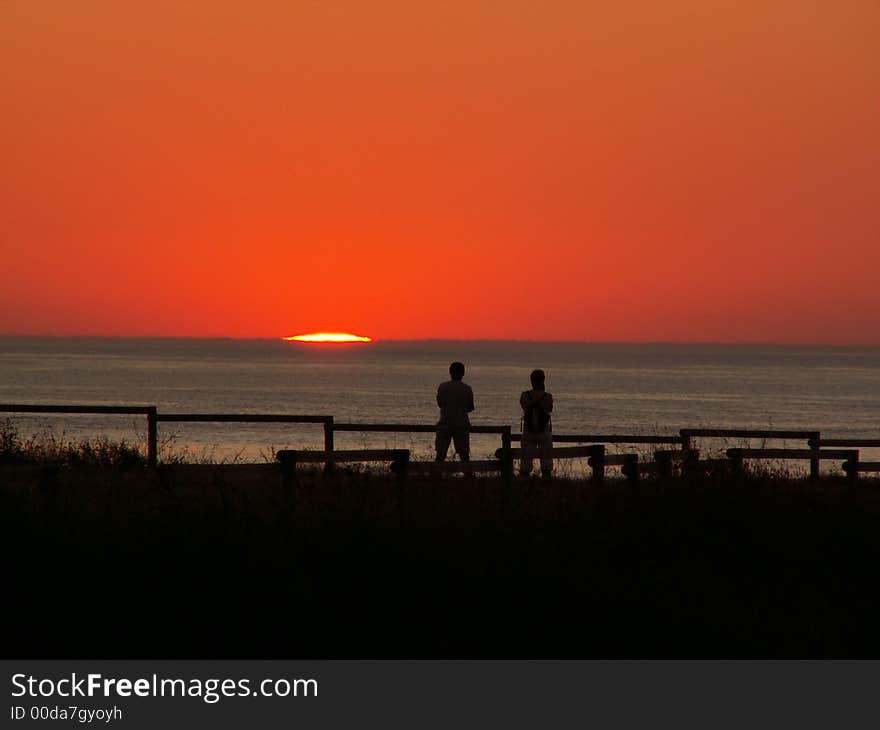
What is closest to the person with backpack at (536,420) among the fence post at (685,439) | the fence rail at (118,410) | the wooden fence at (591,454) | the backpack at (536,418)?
the backpack at (536,418)

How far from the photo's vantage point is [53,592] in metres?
13.5

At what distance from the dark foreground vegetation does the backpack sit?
4.04m

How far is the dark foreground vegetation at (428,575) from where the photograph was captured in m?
13.1

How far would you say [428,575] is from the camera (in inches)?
555

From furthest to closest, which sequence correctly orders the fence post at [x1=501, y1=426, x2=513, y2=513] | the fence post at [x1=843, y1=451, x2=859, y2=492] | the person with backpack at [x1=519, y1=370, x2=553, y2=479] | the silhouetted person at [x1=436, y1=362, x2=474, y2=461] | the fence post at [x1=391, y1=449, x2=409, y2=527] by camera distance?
the silhouetted person at [x1=436, y1=362, x2=474, y2=461] → the person with backpack at [x1=519, y1=370, x2=553, y2=479] → the fence post at [x1=843, y1=451, x2=859, y2=492] → the fence post at [x1=501, y1=426, x2=513, y2=513] → the fence post at [x1=391, y1=449, x2=409, y2=527]

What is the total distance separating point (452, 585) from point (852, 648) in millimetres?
3729

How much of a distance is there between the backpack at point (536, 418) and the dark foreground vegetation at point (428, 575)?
4.04 meters

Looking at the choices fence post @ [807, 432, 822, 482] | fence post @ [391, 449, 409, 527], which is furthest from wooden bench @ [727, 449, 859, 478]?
fence post @ [391, 449, 409, 527]

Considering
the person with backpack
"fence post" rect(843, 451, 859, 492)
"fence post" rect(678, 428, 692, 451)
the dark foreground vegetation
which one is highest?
the person with backpack

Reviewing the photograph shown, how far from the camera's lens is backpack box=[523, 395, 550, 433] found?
21689 mm

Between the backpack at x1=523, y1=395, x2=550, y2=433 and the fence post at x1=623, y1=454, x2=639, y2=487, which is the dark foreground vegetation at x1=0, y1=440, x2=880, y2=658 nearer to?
the fence post at x1=623, y1=454, x2=639, y2=487

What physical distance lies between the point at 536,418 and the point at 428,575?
7.84 m

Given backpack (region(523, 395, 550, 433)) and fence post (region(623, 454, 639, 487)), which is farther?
backpack (region(523, 395, 550, 433))

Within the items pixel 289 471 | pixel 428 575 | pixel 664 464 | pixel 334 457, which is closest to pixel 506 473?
pixel 334 457
